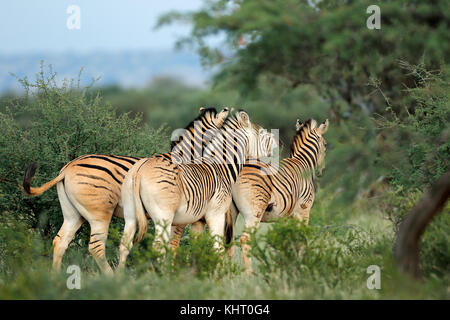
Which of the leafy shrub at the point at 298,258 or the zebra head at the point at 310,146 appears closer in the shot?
the leafy shrub at the point at 298,258

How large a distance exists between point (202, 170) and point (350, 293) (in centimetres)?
212

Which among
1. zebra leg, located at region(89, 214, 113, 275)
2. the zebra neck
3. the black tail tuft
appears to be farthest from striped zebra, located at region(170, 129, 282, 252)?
the black tail tuft

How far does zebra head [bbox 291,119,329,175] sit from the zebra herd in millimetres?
18

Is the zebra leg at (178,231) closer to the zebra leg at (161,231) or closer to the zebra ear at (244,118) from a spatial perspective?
the zebra leg at (161,231)

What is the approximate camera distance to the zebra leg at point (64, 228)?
5965 millimetres

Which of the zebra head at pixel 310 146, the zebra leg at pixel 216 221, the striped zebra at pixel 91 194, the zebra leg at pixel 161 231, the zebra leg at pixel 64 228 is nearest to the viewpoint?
the zebra leg at pixel 161 231

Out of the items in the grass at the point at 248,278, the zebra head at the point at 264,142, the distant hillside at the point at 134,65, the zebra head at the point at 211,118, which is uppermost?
the distant hillside at the point at 134,65

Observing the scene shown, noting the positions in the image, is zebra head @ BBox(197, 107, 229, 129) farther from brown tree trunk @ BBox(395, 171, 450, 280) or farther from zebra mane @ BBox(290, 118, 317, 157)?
brown tree trunk @ BBox(395, 171, 450, 280)

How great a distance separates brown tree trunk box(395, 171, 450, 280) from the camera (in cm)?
478

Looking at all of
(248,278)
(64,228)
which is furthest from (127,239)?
(248,278)

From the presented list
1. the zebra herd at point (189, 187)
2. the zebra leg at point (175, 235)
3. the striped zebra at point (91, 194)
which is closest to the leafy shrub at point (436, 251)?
the zebra herd at point (189, 187)

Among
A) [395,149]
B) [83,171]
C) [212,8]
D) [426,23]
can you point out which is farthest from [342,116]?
[395,149]

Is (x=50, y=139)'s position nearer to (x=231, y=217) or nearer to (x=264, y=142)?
(x=231, y=217)
